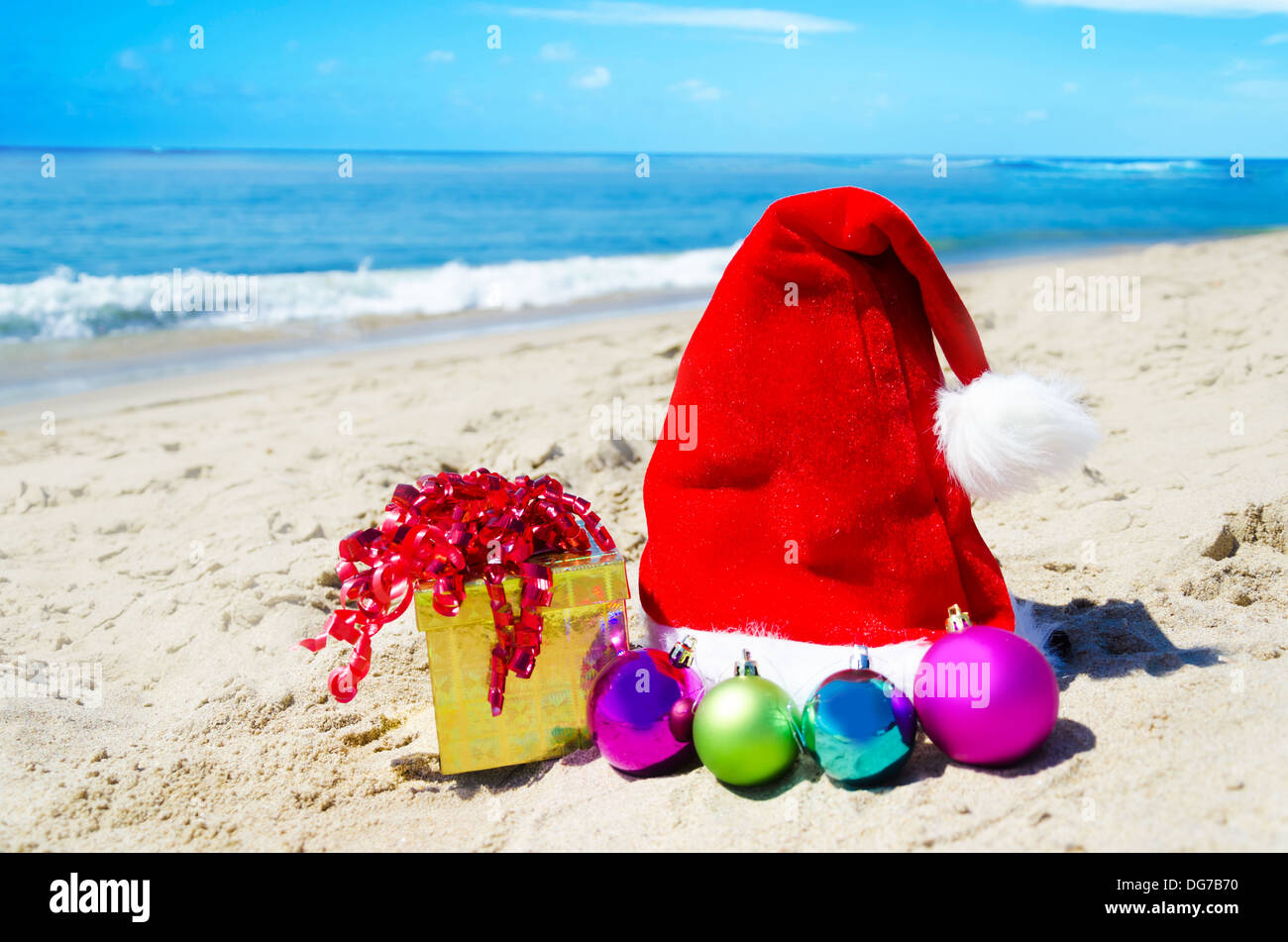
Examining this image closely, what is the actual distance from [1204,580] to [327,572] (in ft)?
9.46

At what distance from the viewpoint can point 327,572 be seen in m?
3.37

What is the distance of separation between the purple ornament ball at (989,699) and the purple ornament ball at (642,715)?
54cm

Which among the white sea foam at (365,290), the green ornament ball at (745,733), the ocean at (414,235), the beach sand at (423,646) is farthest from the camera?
the ocean at (414,235)

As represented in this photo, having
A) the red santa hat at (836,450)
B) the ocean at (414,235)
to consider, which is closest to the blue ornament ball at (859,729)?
the red santa hat at (836,450)

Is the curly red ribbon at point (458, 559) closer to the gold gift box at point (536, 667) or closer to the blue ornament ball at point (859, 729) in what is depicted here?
the gold gift box at point (536, 667)

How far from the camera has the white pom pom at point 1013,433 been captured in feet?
6.77

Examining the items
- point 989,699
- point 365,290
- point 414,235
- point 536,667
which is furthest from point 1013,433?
point 414,235

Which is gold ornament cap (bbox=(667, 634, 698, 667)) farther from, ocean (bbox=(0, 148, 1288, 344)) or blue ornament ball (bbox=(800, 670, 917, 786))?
ocean (bbox=(0, 148, 1288, 344))

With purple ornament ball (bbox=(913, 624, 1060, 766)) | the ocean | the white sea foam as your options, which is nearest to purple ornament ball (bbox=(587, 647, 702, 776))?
purple ornament ball (bbox=(913, 624, 1060, 766))

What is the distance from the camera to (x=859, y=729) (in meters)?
1.92

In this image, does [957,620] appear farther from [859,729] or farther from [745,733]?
[745,733]

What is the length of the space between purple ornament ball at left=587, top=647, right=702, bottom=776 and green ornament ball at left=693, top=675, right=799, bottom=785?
0.08 metres

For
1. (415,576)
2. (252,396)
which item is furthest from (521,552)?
(252,396)
